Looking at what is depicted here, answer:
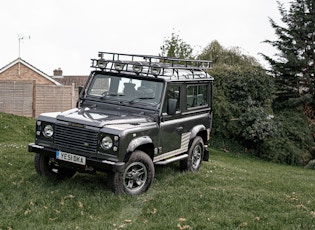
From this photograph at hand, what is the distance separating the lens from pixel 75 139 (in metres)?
8.02

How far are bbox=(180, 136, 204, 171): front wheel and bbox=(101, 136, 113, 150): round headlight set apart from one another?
9.28 ft

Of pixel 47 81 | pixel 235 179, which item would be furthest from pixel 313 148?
pixel 47 81

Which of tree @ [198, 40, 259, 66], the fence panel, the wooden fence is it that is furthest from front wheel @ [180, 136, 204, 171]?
tree @ [198, 40, 259, 66]

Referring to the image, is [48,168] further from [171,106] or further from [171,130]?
[171,106]

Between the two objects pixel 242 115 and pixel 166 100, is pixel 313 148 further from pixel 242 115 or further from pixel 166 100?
pixel 166 100

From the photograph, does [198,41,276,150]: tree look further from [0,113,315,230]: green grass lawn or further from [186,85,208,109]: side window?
[0,113,315,230]: green grass lawn

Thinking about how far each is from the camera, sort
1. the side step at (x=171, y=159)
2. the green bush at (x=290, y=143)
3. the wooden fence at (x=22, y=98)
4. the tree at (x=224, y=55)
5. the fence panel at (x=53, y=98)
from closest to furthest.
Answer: the side step at (x=171, y=159)
the green bush at (x=290, y=143)
the wooden fence at (x=22, y=98)
the fence panel at (x=53, y=98)
the tree at (x=224, y=55)

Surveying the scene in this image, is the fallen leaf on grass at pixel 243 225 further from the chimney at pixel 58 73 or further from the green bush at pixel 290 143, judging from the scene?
the chimney at pixel 58 73

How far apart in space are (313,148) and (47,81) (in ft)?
86.2

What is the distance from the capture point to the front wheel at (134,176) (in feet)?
25.9

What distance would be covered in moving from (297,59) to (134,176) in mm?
19253

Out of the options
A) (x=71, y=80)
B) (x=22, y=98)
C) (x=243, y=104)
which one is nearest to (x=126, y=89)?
(x=243, y=104)

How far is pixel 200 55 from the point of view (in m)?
33.7

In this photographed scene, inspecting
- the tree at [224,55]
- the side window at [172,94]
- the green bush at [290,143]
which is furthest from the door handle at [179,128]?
the tree at [224,55]
